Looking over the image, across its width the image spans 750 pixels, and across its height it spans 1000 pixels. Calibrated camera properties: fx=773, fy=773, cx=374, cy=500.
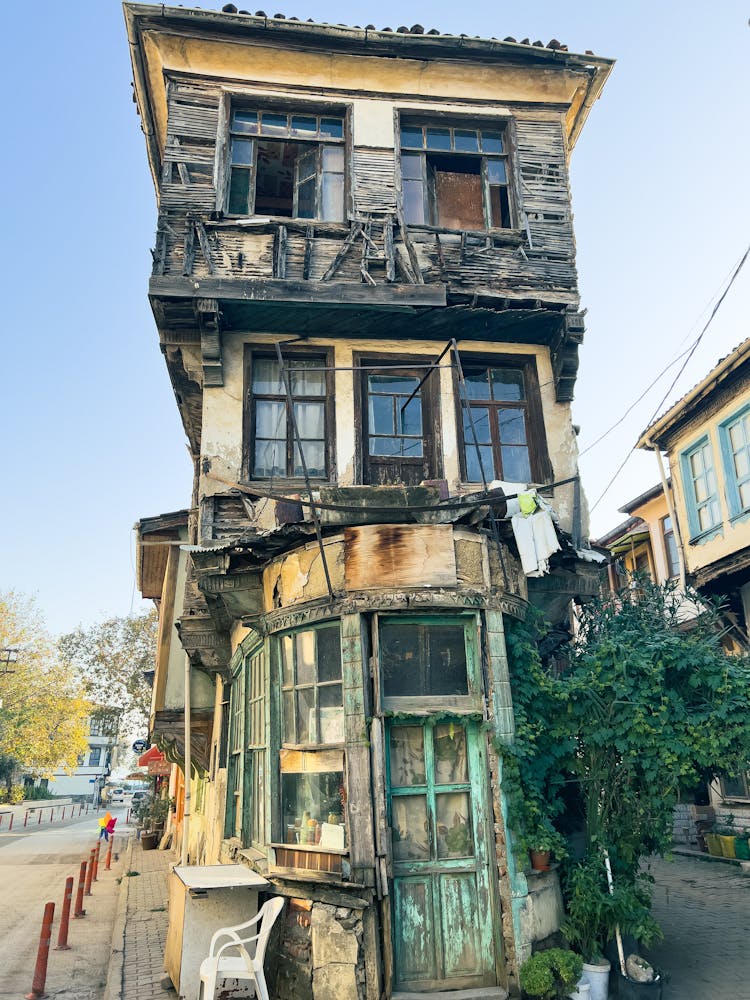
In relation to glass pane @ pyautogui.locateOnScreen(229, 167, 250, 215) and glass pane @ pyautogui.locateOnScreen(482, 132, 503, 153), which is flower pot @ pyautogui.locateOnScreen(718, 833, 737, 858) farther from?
glass pane @ pyautogui.locateOnScreen(229, 167, 250, 215)

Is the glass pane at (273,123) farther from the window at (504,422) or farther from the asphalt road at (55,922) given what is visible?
the asphalt road at (55,922)

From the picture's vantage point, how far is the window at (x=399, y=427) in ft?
32.3

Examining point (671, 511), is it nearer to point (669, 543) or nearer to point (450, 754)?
point (669, 543)

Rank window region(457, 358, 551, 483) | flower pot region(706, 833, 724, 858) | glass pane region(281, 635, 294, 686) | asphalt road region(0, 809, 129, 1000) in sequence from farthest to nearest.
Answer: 1. flower pot region(706, 833, 724, 858)
2. window region(457, 358, 551, 483)
3. asphalt road region(0, 809, 129, 1000)
4. glass pane region(281, 635, 294, 686)

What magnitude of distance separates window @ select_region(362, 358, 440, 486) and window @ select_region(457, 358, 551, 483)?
425 mm

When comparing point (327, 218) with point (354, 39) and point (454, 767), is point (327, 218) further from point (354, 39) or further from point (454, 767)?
point (454, 767)

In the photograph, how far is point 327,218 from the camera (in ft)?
34.6

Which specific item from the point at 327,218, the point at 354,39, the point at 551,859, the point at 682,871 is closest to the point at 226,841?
the point at 551,859

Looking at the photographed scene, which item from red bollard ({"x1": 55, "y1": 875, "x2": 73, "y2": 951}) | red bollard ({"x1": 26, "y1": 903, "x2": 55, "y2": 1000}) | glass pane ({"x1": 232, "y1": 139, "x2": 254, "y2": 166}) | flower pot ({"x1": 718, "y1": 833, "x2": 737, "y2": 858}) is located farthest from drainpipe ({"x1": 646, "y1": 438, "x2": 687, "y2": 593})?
red bollard ({"x1": 26, "y1": 903, "x2": 55, "y2": 1000})

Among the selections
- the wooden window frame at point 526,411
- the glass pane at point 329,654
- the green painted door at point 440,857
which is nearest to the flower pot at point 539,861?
the green painted door at point 440,857

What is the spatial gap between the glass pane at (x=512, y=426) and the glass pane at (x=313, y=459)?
239 centimetres

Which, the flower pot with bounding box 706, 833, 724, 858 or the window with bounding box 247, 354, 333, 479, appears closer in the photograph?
the window with bounding box 247, 354, 333, 479

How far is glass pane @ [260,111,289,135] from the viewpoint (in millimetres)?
10852

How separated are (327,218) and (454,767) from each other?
7.28 m
